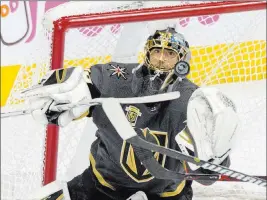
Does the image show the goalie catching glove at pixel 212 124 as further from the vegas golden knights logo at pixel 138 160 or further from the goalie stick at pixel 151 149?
the vegas golden knights logo at pixel 138 160

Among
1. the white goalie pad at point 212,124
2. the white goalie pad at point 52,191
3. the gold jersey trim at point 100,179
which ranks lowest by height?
the white goalie pad at point 52,191

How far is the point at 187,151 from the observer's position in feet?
4.53

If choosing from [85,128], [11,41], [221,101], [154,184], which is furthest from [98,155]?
[11,41]

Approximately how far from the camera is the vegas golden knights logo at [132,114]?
1.48m

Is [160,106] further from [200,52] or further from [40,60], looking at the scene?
[200,52]

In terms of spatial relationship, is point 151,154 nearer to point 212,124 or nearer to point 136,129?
point 136,129

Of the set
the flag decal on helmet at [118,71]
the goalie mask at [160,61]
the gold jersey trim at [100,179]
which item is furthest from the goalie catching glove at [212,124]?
the gold jersey trim at [100,179]

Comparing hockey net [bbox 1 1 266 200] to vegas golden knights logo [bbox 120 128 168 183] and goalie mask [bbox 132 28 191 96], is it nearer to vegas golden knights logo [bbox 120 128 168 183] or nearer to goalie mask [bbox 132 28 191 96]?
goalie mask [bbox 132 28 191 96]

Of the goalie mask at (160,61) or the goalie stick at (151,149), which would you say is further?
the goalie mask at (160,61)

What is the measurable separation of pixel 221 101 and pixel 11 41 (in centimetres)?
152

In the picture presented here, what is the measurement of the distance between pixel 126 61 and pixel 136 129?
36 cm

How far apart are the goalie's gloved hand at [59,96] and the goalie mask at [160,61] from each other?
13 cm

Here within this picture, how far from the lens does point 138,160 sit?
1.52m

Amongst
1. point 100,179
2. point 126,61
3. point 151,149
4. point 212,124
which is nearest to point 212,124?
point 212,124
